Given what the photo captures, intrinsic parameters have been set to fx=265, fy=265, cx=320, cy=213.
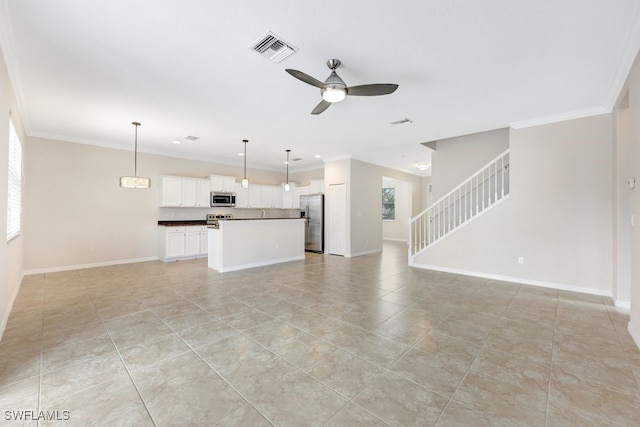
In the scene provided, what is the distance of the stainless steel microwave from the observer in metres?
7.59

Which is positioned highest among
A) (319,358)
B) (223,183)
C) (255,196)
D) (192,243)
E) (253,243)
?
(223,183)

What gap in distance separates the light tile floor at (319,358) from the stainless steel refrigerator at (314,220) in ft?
13.1

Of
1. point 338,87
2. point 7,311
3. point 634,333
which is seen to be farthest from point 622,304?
point 7,311

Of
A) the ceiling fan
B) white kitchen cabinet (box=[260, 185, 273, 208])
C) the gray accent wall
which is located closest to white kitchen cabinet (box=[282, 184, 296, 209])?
white kitchen cabinet (box=[260, 185, 273, 208])

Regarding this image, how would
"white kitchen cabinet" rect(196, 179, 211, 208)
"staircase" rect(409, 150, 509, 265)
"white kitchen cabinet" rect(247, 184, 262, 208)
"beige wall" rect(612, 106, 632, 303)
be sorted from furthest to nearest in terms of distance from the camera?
1. "white kitchen cabinet" rect(247, 184, 262, 208)
2. "white kitchen cabinet" rect(196, 179, 211, 208)
3. "staircase" rect(409, 150, 509, 265)
4. "beige wall" rect(612, 106, 632, 303)

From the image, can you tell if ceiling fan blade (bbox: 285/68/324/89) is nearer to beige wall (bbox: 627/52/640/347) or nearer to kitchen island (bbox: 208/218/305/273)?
beige wall (bbox: 627/52/640/347)

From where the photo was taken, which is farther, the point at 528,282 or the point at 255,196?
the point at 255,196

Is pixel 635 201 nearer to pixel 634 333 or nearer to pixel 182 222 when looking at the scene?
pixel 634 333

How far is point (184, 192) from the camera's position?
276 inches

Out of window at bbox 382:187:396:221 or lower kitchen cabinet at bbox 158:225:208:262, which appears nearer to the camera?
lower kitchen cabinet at bbox 158:225:208:262

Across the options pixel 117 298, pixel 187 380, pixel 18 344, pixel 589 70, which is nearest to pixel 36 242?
pixel 117 298

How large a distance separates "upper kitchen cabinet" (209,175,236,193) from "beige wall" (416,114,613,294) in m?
6.45

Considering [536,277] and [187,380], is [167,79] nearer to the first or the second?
[187,380]

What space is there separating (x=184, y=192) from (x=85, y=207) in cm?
201
